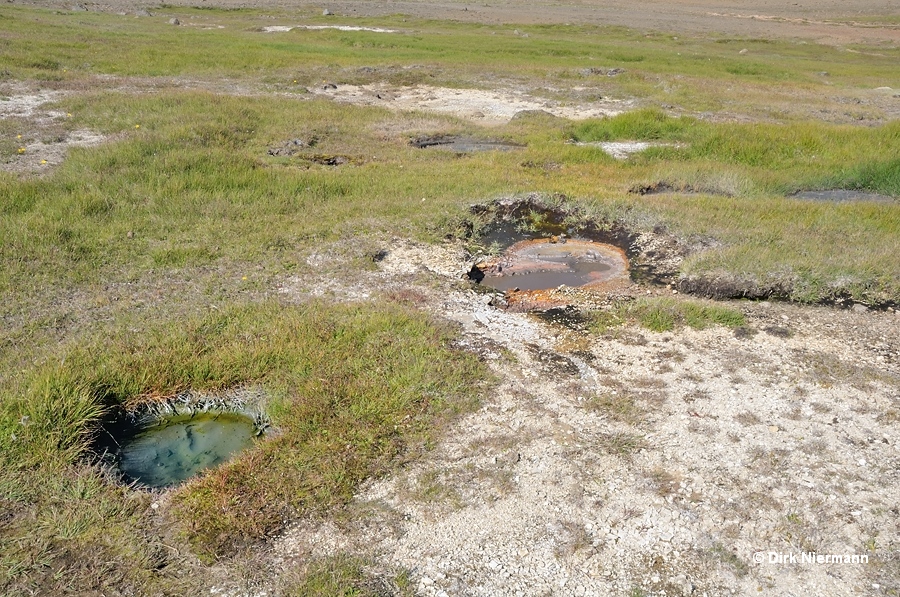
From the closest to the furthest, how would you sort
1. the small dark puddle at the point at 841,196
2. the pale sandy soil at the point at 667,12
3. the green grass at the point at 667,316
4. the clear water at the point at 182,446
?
the clear water at the point at 182,446
the green grass at the point at 667,316
the small dark puddle at the point at 841,196
the pale sandy soil at the point at 667,12

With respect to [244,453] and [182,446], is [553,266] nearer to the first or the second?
[244,453]

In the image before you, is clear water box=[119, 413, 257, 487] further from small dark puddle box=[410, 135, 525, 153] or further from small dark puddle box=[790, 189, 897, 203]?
small dark puddle box=[790, 189, 897, 203]

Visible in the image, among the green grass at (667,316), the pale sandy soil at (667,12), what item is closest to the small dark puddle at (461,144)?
the green grass at (667,316)

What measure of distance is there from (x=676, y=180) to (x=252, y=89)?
1543 centimetres

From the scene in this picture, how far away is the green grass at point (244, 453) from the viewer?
4449mm

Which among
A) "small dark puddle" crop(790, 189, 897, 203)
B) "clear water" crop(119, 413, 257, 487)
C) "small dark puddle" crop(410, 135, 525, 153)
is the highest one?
"small dark puddle" crop(410, 135, 525, 153)

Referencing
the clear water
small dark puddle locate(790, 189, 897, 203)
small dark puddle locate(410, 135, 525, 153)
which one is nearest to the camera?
the clear water

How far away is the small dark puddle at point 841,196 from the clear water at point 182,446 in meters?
11.8

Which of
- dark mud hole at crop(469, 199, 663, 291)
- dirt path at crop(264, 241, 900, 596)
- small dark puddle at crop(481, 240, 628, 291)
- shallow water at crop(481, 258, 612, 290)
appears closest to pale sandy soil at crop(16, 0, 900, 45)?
dark mud hole at crop(469, 199, 663, 291)

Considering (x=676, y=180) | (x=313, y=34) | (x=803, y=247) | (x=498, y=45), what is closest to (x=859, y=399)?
(x=803, y=247)

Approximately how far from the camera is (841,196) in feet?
43.2

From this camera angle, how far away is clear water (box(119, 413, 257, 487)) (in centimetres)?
528

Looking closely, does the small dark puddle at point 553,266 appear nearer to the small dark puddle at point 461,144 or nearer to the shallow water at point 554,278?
the shallow water at point 554,278

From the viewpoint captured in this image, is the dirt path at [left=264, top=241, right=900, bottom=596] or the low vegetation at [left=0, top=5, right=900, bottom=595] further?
the low vegetation at [left=0, top=5, right=900, bottom=595]
